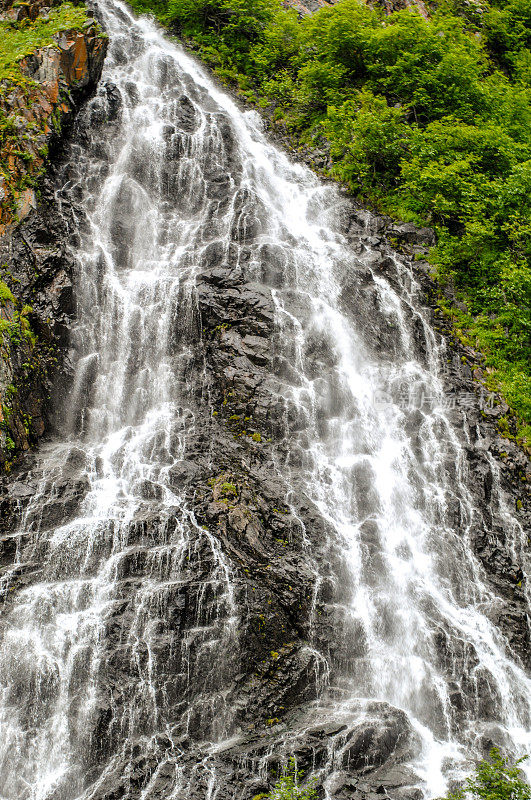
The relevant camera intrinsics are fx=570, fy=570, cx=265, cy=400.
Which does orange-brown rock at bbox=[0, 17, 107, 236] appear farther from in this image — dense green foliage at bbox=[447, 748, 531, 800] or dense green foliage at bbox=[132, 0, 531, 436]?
dense green foliage at bbox=[447, 748, 531, 800]

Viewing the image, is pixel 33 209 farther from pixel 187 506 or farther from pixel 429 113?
pixel 429 113

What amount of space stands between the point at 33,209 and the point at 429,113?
14.3 metres

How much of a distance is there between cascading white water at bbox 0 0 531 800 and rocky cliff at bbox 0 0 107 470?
2.22 ft

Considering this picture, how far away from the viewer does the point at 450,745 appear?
9148 mm

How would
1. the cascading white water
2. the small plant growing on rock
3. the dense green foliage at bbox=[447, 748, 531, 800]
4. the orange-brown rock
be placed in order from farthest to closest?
the orange-brown rock < the cascading white water < the small plant growing on rock < the dense green foliage at bbox=[447, 748, 531, 800]

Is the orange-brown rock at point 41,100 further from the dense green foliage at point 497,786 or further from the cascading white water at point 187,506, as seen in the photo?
the dense green foliage at point 497,786

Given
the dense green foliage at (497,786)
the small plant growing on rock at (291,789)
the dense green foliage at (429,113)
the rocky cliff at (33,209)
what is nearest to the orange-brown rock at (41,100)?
the rocky cliff at (33,209)

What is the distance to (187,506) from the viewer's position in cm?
1095

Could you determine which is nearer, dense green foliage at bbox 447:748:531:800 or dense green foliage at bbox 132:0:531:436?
dense green foliage at bbox 447:748:531:800

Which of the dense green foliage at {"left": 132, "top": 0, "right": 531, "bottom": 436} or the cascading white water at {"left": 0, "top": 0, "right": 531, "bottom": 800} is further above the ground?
the dense green foliage at {"left": 132, "top": 0, "right": 531, "bottom": 436}

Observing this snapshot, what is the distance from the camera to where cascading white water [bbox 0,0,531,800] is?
29.0ft

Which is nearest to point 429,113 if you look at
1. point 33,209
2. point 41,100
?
point 41,100

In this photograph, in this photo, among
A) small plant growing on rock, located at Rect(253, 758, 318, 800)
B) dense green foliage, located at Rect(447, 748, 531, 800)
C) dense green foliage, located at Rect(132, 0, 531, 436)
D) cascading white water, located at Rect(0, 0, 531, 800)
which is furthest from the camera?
dense green foliage, located at Rect(132, 0, 531, 436)

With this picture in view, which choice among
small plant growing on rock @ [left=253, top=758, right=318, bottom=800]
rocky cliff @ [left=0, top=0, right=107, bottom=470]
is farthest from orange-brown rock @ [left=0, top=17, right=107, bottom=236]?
small plant growing on rock @ [left=253, top=758, right=318, bottom=800]
